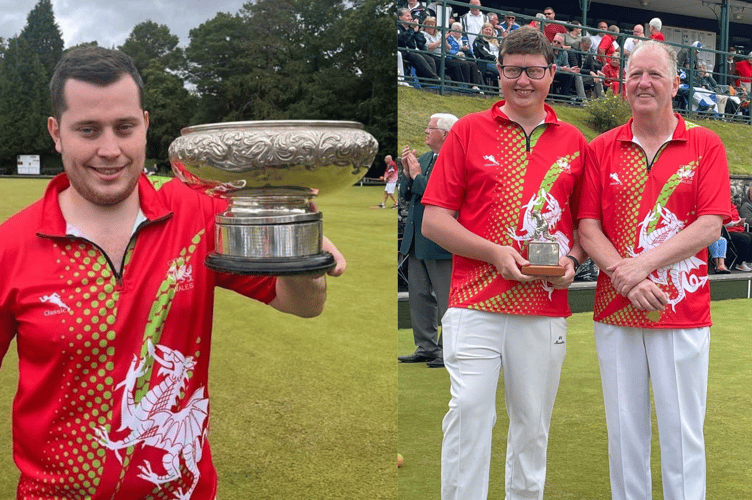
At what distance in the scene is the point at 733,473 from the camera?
291 centimetres

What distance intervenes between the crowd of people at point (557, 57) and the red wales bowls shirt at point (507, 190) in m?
0.52

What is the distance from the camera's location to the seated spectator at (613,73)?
275 inches

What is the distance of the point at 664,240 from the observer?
2055 millimetres

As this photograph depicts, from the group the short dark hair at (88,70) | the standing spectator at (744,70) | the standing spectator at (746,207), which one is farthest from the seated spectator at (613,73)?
the short dark hair at (88,70)

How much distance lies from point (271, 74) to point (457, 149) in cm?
1765

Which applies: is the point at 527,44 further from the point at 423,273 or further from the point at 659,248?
the point at 423,273

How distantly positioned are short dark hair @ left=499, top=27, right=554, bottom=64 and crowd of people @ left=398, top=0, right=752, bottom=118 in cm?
43

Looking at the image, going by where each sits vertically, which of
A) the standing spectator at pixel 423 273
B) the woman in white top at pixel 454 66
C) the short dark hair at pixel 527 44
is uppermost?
the woman in white top at pixel 454 66

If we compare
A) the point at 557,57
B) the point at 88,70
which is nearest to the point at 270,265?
the point at 88,70

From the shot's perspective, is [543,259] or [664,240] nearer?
[543,259]

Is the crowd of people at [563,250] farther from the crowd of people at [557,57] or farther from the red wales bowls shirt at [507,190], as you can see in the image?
the crowd of people at [557,57]

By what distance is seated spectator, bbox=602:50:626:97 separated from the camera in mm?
6984

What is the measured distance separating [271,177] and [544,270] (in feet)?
3.69

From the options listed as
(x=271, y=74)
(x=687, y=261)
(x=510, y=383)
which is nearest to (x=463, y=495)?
(x=510, y=383)
